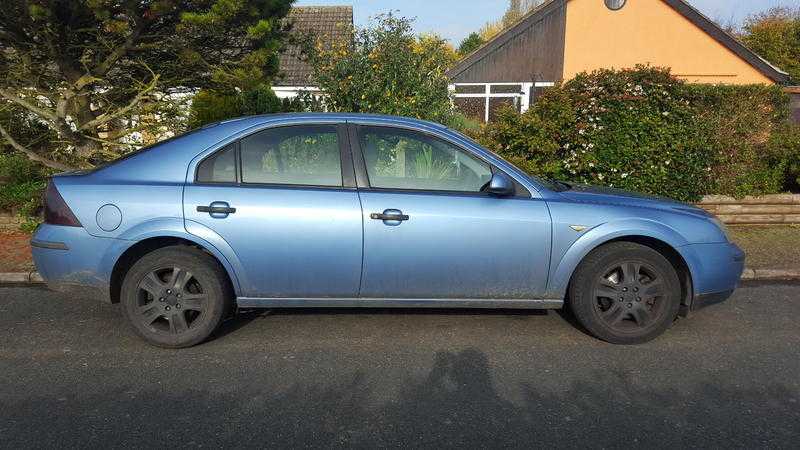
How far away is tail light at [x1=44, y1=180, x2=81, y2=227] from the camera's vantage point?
401 cm

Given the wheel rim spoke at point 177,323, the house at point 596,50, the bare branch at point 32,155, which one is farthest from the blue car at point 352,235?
the house at point 596,50

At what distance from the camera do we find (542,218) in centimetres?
405

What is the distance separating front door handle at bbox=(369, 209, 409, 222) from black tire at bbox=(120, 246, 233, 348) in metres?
1.14

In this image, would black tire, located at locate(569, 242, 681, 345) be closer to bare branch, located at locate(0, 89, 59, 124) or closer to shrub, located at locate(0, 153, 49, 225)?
shrub, located at locate(0, 153, 49, 225)

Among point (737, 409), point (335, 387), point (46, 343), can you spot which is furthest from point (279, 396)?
point (737, 409)

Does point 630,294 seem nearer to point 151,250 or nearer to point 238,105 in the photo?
point 151,250

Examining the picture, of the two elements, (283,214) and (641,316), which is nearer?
(283,214)

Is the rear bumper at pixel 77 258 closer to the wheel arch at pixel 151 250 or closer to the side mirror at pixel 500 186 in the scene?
the wheel arch at pixel 151 250

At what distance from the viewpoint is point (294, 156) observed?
4223mm

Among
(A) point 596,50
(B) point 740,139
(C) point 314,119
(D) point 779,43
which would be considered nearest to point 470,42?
(D) point 779,43

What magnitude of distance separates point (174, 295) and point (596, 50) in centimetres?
1905

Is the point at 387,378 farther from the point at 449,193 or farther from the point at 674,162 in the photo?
the point at 674,162

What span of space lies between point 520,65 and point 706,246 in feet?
56.1

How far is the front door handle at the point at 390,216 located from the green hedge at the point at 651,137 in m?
4.27
